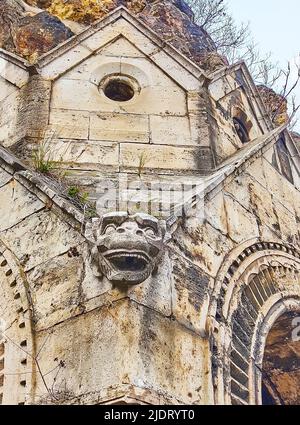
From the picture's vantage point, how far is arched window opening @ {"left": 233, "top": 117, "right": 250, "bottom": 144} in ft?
38.1

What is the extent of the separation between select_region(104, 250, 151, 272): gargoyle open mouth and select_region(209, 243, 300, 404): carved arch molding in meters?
0.91

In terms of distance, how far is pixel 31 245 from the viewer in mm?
8023

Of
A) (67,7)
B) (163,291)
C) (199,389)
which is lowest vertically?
(199,389)

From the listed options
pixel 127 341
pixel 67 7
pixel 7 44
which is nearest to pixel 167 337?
pixel 127 341

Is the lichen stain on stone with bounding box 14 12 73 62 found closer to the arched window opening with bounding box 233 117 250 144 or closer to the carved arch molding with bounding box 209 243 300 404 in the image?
the arched window opening with bounding box 233 117 250 144

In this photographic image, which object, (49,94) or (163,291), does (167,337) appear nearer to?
(163,291)

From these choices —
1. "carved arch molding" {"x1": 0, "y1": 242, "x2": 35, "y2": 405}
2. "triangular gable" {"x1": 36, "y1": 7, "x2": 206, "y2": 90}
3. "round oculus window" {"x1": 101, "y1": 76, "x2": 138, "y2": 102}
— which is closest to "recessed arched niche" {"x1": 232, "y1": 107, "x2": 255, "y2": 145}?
"triangular gable" {"x1": 36, "y1": 7, "x2": 206, "y2": 90}

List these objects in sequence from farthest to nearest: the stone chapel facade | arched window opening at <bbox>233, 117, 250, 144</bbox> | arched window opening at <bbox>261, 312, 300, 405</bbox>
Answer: arched window opening at <bbox>233, 117, 250, 144</bbox> → arched window opening at <bbox>261, 312, 300, 405</bbox> → the stone chapel facade

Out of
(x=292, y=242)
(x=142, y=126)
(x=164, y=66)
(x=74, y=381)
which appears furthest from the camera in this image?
(x=164, y=66)

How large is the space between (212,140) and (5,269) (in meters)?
3.51

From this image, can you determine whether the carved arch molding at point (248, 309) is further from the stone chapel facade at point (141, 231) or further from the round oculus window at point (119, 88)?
the round oculus window at point (119, 88)

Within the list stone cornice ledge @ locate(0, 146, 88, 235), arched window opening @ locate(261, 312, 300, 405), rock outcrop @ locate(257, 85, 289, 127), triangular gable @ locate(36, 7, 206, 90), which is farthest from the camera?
rock outcrop @ locate(257, 85, 289, 127)

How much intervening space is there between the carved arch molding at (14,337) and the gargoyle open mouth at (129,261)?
3.15 feet

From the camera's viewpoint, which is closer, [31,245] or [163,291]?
[163,291]
